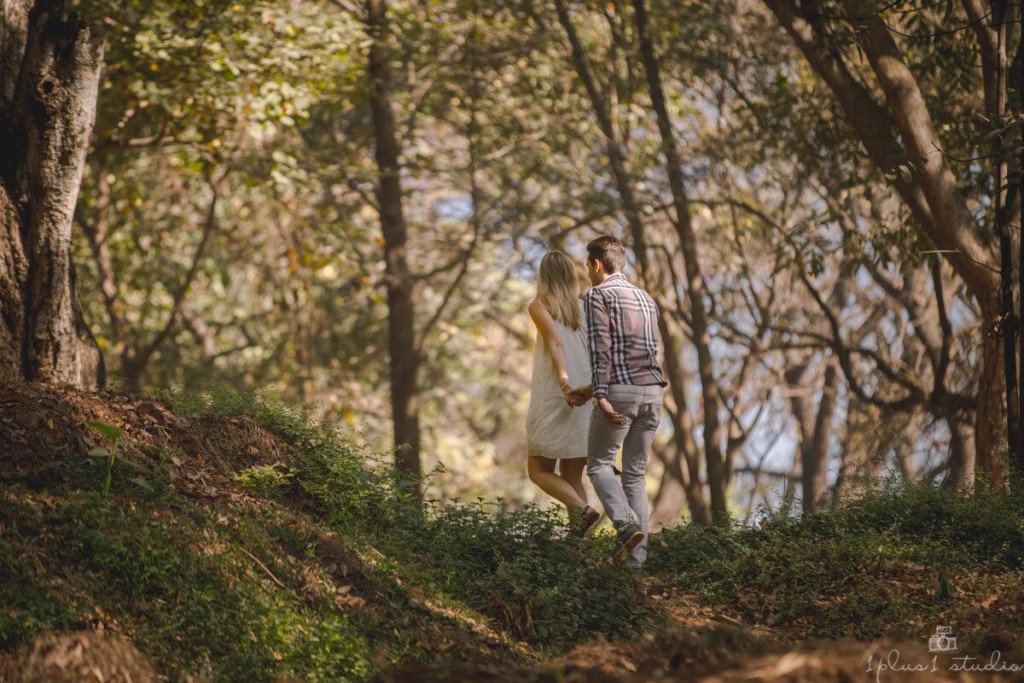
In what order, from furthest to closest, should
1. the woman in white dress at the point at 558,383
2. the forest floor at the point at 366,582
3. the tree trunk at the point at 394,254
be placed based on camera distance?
the tree trunk at the point at 394,254
the woman in white dress at the point at 558,383
the forest floor at the point at 366,582

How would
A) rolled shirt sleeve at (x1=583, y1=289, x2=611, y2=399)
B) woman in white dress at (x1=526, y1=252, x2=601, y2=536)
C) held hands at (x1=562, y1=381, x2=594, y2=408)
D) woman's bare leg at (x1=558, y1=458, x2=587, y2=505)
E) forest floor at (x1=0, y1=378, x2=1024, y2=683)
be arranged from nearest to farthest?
forest floor at (x1=0, y1=378, x2=1024, y2=683)
rolled shirt sleeve at (x1=583, y1=289, x2=611, y2=399)
held hands at (x1=562, y1=381, x2=594, y2=408)
woman in white dress at (x1=526, y1=252, x2=601, y2=536)
woman's bare leg at (x1=558, y1=458, x2=587, y2=505)

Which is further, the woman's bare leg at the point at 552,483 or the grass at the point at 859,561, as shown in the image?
the woman's bare leg at the point at 552,483

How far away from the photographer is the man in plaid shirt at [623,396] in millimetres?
7469

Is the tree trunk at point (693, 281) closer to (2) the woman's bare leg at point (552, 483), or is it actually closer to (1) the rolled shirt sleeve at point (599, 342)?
(2) the woman's bare leg at point (552, 483)

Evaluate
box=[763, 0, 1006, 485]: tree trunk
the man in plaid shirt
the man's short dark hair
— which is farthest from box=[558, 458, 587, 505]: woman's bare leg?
box=[763, 0, 1006, 485]: tree trunk

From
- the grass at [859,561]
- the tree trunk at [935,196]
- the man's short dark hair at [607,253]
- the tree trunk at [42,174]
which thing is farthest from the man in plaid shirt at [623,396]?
the tree trunk at [42,174]

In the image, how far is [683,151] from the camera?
17812 mm

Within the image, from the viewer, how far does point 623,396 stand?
7.50 meters

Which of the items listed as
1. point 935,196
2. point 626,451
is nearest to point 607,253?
point 626,451

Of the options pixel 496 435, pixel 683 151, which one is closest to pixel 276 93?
pixel 683 151

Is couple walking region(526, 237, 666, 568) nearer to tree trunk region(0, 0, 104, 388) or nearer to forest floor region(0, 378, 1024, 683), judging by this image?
forest floor region(0, 378, 1024, 683)

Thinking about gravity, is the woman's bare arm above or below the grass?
above

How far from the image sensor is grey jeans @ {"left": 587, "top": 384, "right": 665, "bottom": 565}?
7.50 metres

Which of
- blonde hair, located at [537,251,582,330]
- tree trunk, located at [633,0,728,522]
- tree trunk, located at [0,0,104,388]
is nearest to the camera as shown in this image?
tree trunk, located at [0,0,104,388]
